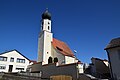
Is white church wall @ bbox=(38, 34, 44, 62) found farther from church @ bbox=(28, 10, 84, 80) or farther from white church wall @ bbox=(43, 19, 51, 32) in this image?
white church wall @ bbox=(43, 19, 51, 32)

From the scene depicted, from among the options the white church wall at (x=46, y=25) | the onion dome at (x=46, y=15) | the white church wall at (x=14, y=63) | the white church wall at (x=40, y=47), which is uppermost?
the onion dome at (x=46, y=15)

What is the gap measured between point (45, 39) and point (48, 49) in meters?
2.92

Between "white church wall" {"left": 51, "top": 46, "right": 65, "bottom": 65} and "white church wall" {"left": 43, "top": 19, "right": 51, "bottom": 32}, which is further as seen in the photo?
"white church wall" {"left": 43, "top": 19, "right": 51, "bottom": 32}

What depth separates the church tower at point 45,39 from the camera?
45156mm

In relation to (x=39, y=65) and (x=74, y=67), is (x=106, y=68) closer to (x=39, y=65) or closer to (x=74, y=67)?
(x=74, y=67)

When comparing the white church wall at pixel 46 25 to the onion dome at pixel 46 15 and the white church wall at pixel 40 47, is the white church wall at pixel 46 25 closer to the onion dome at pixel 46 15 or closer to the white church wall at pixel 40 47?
the onion dome at pixel 46 15

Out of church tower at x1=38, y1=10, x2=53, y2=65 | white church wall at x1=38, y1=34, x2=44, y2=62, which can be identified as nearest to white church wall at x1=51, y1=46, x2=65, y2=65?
church tower at x1=38, y1=10, x2=53, y2=65

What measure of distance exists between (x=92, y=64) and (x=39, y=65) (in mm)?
12227

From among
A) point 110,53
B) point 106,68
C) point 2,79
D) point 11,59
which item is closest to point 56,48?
point 11,59

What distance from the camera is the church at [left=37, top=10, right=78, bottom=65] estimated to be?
143 feet

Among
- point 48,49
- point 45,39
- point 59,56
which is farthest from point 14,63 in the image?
point 59,56

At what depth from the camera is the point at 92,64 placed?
1298 inches

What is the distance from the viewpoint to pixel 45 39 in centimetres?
4638

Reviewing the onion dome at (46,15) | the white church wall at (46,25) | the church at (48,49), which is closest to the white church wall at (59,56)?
the church at (48,49)
